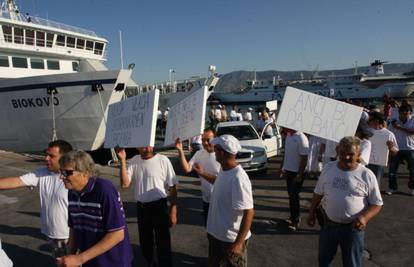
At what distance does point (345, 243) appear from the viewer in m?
3.19

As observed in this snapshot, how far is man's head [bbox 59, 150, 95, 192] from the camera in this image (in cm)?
239

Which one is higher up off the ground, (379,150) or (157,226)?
(379,150)

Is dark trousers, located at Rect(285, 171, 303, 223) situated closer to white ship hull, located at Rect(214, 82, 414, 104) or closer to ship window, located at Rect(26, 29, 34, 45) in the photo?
ship window, located at Rect(26, 29, 34, 45)

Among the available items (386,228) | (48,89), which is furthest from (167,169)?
(48,89)

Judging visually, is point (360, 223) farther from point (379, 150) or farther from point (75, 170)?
point (379, 150)

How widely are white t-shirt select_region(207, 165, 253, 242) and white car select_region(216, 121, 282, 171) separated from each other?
6223 mm

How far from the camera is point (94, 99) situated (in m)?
13.1

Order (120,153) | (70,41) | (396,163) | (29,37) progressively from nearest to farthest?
1. (120,153)
2. (396,163)
3. (29,37)
4. (70,41)

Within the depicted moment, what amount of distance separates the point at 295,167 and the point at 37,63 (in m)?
14.7

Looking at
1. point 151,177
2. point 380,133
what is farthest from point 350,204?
point 380,133

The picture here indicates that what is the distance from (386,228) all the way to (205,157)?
10.1 feet

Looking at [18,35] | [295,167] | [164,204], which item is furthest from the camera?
[18,35]

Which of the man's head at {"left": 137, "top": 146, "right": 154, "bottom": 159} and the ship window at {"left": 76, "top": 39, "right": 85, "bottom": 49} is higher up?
the ship window at {"left": 76, "top": 39, "right": 85, "bottom": 49}

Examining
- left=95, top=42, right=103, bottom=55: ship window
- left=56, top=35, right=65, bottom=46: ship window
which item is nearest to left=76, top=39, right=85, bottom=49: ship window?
left=56, top=35, right=65, bottom=46: ship window
